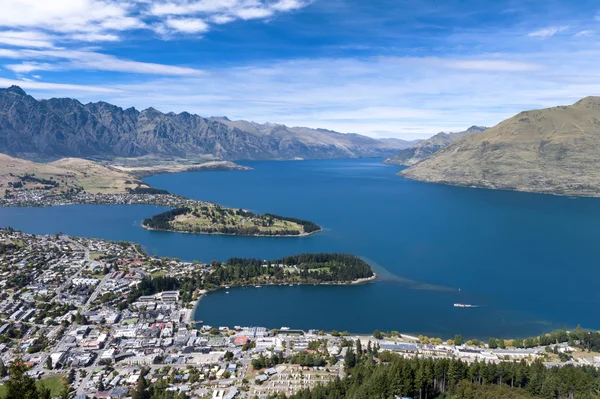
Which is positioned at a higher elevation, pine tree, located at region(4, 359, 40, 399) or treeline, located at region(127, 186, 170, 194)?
pine tree, located at region(4, 359, 40, 399)

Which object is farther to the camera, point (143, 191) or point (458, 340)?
point (143, 191)

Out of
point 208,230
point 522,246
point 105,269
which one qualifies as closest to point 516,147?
point 522,246

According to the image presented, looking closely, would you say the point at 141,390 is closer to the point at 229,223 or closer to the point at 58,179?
the point at 229,223

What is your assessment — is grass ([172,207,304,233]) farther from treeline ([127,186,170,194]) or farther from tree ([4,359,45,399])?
tree ([4,359,45,399])

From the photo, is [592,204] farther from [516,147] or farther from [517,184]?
[516,147]

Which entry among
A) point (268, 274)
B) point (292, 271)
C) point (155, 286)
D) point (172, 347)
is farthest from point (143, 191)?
point (172, 347)

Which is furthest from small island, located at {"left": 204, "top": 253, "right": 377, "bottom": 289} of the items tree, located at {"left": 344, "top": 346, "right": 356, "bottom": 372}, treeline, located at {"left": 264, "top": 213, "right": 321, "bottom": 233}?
tree, located at {"left": 344, "top": 346, "right": 356, "bottom": 372}
